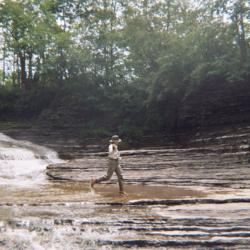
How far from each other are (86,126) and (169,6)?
41.0 feet

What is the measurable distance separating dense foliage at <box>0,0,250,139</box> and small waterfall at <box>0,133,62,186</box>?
18.0 feet

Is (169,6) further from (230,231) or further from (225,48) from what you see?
(230,231)

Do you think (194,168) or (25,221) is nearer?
(25,221)

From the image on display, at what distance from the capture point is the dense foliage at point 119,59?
24984 mm

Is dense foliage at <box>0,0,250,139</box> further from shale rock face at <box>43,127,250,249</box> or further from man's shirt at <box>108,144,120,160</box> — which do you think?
man's shirt at <box>108,144,120,160</box>

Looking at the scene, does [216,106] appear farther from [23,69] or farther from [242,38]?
[23,69]

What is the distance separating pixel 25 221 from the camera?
27.9 ft

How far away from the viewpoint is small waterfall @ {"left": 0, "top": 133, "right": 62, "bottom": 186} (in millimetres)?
17531

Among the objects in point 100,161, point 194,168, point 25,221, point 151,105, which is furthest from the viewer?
point 151,105

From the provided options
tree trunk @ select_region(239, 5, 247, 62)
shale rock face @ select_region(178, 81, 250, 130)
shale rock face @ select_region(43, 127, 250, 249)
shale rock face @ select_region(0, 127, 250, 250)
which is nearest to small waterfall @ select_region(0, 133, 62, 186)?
shale rock face @ select_region(43, 127, 250, 249)

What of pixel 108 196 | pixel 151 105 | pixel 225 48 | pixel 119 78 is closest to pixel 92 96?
pixel 119 78

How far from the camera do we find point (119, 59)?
1371 inches

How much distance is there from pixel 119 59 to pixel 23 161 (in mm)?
16414

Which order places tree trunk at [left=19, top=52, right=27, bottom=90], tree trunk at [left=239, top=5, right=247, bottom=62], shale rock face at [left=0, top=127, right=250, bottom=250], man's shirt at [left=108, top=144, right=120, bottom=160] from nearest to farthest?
shale rock face at [left=0, top=127, right=250, bottom=250]
man's shirt at [left=108, top=144, right=120, bottom=160]
tree trunk at [left=239, top=5, right=247, bottom=62]
tree trunk at [left=19, top=52, right=27, bottom=90]
